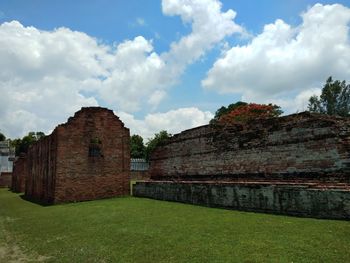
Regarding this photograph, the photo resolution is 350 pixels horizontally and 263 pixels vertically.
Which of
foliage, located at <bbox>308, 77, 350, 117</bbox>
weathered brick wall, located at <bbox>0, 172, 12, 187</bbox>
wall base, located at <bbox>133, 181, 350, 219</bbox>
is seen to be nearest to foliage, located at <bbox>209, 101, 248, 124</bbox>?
foliage, located at <bbox>308, 77, 350, 117</bbox>

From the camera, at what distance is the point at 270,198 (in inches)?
354

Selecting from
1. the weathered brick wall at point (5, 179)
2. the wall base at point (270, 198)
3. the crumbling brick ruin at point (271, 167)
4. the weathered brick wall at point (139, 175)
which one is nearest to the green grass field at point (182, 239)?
the wall base at point (270, 198)

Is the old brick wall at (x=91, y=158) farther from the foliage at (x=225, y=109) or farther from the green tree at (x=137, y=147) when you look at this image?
the green tree at (x=137, y=147)

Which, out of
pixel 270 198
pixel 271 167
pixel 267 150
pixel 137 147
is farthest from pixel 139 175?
pixel 270 198

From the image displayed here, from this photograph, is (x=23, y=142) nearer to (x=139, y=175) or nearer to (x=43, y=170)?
(x=139, y=175)

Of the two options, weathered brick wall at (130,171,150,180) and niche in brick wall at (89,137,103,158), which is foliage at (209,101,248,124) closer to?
weathered brick wall at (130,171,150,180)

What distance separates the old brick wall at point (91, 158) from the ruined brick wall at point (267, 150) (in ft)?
7.84

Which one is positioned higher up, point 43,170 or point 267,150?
point 267,150

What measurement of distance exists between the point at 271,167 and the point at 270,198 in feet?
7.77

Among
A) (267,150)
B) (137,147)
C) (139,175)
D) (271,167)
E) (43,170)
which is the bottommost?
(271,167)

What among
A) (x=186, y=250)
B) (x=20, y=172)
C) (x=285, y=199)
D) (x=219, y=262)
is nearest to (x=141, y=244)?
(x=186, y=250)

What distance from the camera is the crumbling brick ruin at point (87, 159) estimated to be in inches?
619

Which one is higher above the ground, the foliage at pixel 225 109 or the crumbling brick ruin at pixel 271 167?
the foliage at pixel 225 109

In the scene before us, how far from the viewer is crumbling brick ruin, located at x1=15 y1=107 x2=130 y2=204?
15.7 m
